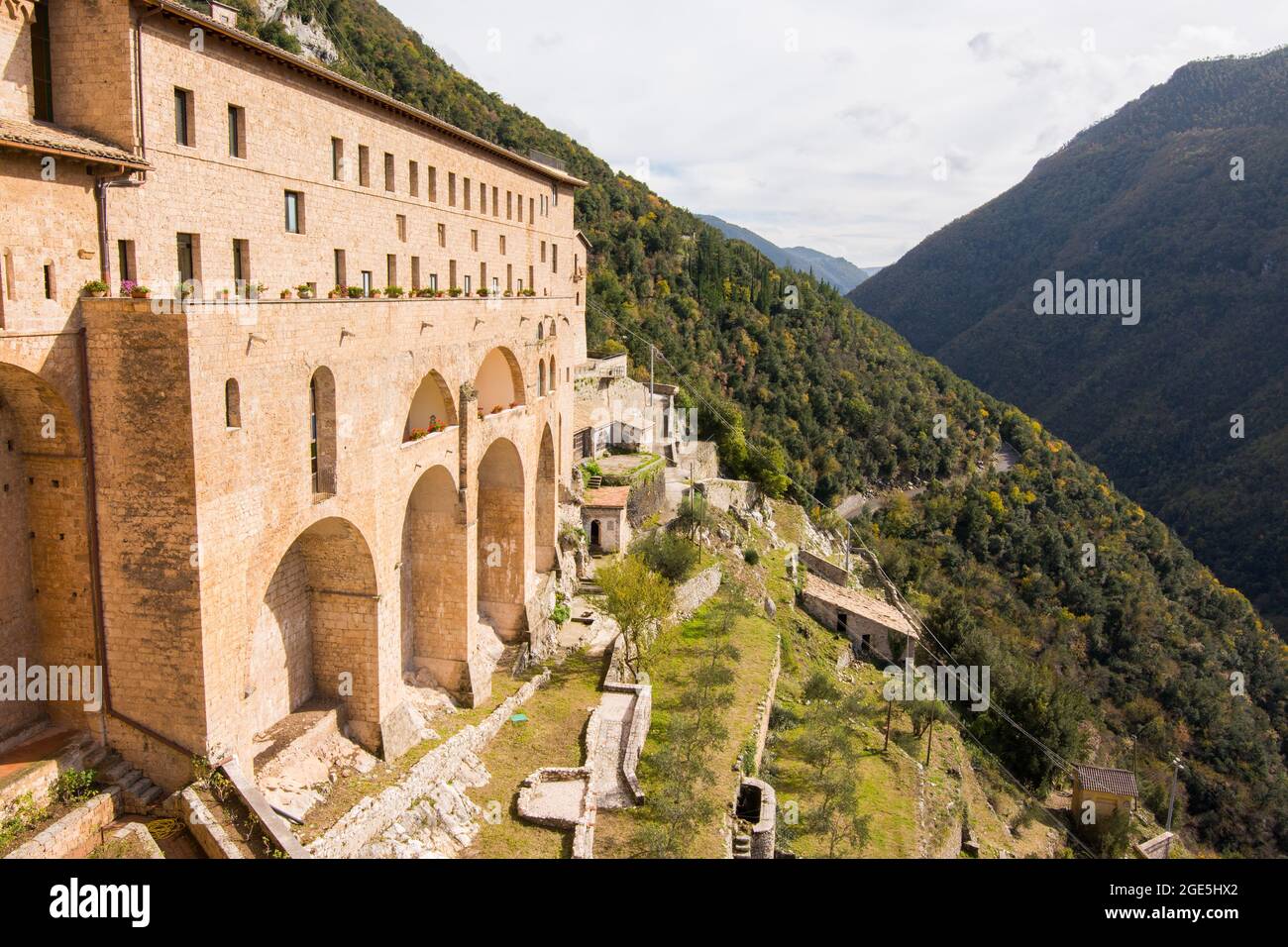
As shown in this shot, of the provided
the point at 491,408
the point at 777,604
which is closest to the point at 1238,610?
the point at 777,604

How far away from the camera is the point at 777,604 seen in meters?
47.7

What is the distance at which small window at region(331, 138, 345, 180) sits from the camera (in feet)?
81.5

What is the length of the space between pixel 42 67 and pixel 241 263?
18.0 ft

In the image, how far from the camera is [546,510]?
118 ft

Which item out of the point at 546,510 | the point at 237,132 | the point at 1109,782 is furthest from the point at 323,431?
the point at 1109,782

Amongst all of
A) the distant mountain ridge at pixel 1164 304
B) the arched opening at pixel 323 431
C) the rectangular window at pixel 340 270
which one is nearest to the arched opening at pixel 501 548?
the rectangular window at pixel 340 270

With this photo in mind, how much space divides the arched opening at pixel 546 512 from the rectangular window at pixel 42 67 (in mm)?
20708

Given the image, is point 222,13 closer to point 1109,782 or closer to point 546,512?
point 546,512

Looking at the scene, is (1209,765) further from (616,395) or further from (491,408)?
(491,408)

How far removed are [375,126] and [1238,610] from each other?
273 ft

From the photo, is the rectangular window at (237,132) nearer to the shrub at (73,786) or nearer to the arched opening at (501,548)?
the arched opening at (501,548)

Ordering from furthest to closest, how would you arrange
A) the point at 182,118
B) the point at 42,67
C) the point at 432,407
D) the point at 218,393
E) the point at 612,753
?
the point at 432,407, the point at 612,753, the point at 182,118, the point at 42,67, the point at 218,393

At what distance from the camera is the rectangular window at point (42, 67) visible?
663 inches
